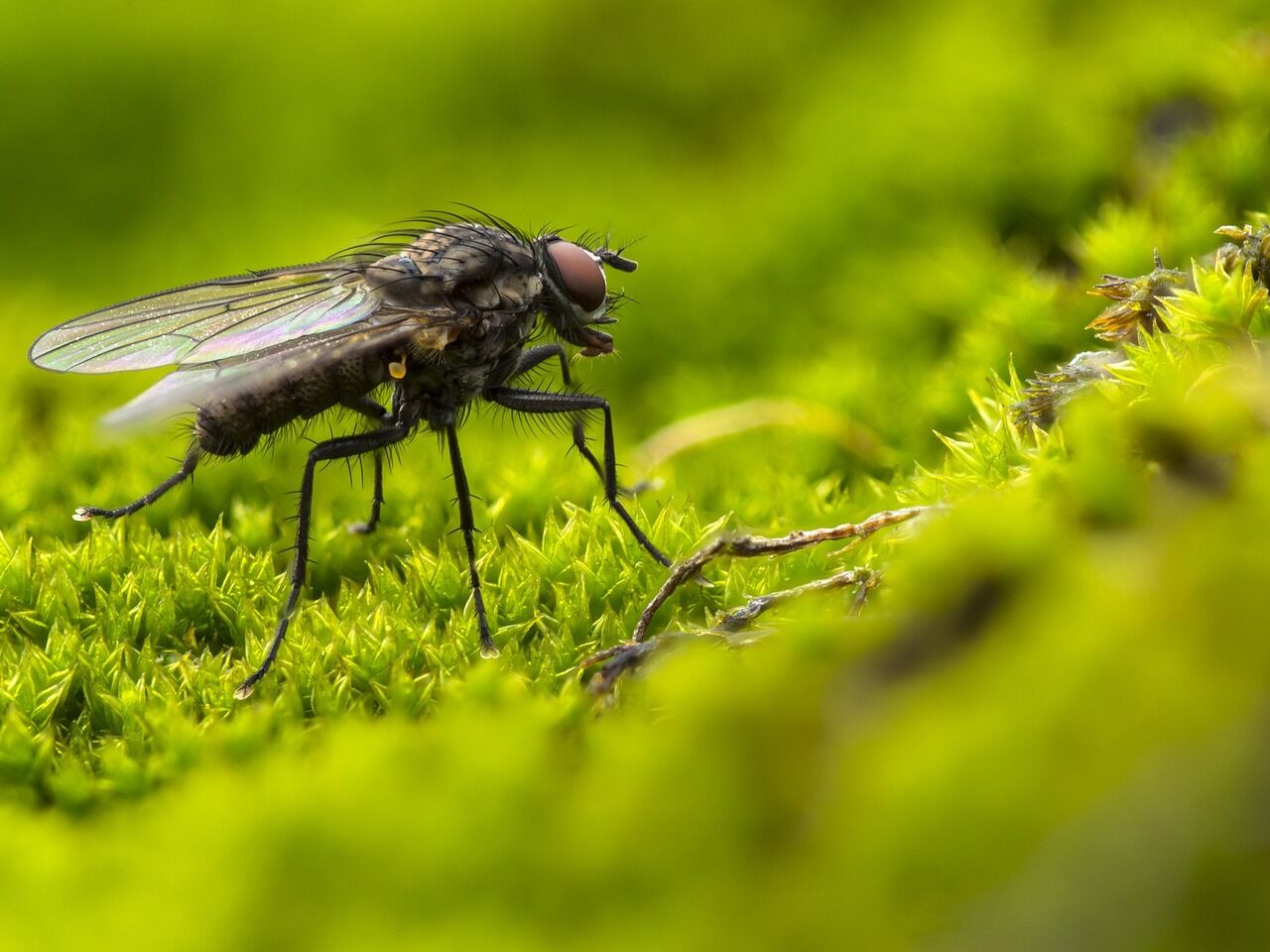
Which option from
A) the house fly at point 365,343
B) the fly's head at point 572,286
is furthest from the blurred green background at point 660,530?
the fly's head at point 572,286

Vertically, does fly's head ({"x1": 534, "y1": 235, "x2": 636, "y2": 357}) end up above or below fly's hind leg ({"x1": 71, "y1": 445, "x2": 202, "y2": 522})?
above

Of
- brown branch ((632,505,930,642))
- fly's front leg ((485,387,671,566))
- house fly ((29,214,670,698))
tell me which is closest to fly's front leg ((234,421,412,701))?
house fly ((29,214,670,698))

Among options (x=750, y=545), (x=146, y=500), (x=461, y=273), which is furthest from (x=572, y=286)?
(x=750, y=545)

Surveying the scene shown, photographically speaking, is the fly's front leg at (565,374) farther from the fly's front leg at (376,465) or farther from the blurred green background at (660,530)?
the fly's front leg at (376,465)

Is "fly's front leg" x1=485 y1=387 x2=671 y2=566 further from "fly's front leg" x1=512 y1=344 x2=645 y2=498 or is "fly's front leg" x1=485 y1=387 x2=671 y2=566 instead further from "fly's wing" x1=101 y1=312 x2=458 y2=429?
"fly's wing" x1=101 y1=312 x2=458 y2=429

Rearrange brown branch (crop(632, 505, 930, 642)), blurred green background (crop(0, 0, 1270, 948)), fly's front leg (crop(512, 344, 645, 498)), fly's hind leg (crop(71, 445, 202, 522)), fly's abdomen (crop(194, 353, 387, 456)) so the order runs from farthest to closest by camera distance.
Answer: fly's front leg (crop(512, 344, 645, 498)) < fly's abdomen (crop(194, 353, 387, 456)) < fly's hind leg (crop(71, 445, 202, 522)) < brown branch (crop(632, 505, 930, 642)) < blurred green background (crop(0, 0, 1270, 948))

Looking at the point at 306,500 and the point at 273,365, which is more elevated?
the point at 273,365

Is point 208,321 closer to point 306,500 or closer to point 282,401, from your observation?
point 282,401

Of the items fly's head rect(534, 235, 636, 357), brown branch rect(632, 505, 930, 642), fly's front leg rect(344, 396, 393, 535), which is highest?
fly's head rect(534, 235, 636, 357)
